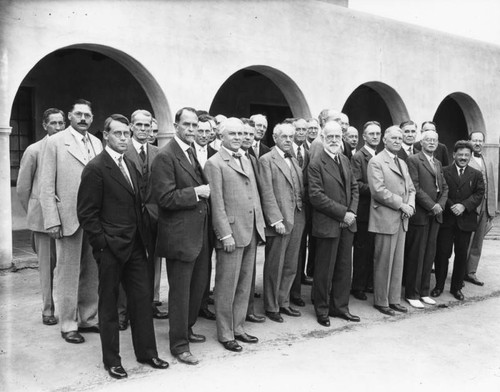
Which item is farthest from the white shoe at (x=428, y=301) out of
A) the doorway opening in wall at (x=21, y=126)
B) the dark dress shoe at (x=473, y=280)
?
the doorway opening in wall at (x=21, y=126)

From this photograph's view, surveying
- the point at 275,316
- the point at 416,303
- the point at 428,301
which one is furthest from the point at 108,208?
the point at 428,301

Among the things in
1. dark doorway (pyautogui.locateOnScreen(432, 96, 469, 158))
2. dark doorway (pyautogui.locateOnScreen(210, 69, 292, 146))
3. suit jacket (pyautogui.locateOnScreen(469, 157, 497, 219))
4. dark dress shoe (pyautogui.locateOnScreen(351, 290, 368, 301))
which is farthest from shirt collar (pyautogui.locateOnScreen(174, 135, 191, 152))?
dark doorway (pyautogui.locateOnScreen(432, 96, 469, 158))

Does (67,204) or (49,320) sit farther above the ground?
(67,204)

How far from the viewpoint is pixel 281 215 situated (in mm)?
5262

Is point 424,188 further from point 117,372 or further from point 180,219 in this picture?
point 117,372

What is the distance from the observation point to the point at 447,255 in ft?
21.8

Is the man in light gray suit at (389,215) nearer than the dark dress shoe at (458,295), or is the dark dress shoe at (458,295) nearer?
the man in light gray suit at (389,215)

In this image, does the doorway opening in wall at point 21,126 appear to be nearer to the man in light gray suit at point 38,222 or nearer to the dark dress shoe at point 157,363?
the man in light gray suit at point 38,222

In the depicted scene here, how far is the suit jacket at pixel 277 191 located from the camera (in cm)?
522

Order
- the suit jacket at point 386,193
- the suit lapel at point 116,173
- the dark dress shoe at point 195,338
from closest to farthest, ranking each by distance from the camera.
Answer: the suit lapel at point 116,173, the dark dress shoe at point 195,338, the suit jacket at point 386,193

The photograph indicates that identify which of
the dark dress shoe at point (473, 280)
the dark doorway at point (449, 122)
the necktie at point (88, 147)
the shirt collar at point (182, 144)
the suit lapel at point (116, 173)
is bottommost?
the dark dress shoe at point (473, 280)

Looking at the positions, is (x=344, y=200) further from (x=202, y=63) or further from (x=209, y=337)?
(x=202, y=63)

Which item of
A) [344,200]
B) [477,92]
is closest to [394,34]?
[477,92]

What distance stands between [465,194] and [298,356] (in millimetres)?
3320
